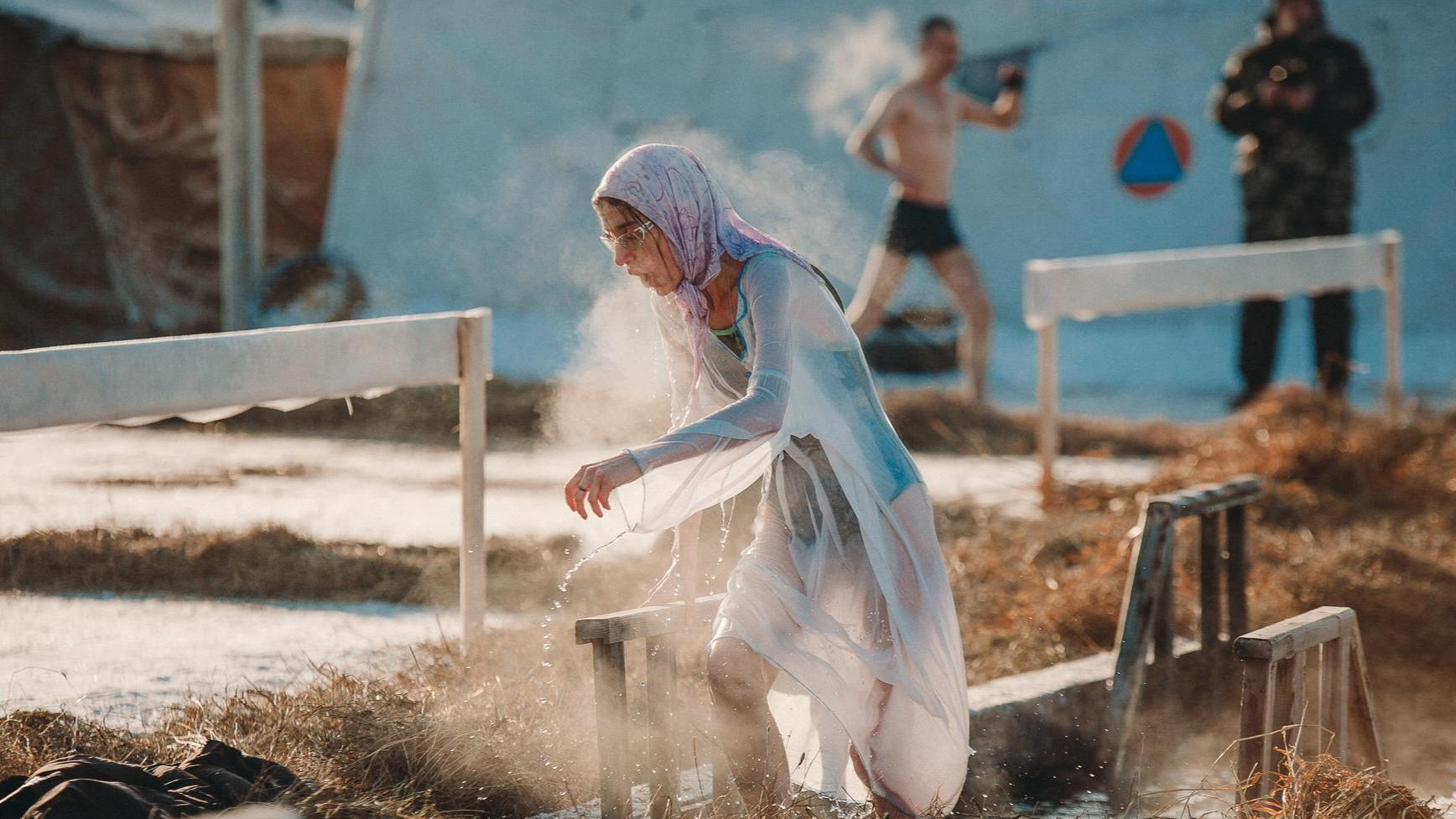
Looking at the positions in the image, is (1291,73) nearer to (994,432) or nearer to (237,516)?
(994,432)

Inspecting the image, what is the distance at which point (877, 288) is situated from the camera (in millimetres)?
9047

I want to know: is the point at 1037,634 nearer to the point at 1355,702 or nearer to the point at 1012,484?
the point at 1355,702

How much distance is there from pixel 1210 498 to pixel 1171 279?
2750 mm

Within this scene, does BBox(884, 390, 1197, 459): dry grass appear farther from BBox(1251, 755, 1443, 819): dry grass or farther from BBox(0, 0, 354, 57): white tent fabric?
BBox(0, 0, 354, 57): white tent fabric

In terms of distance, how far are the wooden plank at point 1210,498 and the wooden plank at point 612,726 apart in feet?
5.78

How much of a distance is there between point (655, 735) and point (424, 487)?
4.47 m

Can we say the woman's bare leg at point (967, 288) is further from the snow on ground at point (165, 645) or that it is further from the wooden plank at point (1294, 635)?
the wooden plank at point (1294, 635)

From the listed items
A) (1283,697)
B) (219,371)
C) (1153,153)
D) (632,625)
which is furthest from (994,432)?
(632,625)

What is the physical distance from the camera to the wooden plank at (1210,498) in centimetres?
461

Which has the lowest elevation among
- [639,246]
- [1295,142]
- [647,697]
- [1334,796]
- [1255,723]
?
[1334,796]

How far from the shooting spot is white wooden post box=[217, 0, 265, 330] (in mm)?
11742

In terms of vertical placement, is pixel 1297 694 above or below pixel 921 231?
below

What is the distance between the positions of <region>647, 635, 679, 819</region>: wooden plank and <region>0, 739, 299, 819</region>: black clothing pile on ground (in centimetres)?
73

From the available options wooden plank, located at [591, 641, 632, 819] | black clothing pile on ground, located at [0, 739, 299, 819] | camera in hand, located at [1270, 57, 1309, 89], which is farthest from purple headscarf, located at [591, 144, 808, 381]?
camera in hand, located at [1270, 57, 1309, 89]
